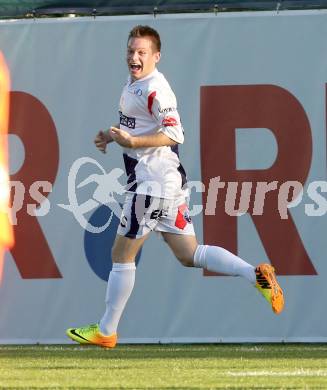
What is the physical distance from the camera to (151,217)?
6539 mm

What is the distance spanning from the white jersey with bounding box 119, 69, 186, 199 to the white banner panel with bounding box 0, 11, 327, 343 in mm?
1383

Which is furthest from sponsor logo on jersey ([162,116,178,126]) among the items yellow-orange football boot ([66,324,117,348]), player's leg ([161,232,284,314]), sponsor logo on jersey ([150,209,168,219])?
yellow-orange football boot ([66,324,117,348])

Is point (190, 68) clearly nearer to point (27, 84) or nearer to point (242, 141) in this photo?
point (242, 141)

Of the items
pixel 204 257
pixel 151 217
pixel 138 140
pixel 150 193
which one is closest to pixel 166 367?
pixel 204 257

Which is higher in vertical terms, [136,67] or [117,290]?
[136,67]

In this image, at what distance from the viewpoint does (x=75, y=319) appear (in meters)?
8.15

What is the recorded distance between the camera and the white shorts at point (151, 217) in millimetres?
6492

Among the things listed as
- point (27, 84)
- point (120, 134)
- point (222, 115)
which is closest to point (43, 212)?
point (27, 84)

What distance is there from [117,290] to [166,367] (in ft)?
1.75

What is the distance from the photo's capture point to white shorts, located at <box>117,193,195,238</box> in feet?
21.3

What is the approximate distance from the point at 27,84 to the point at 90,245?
3.84 feet

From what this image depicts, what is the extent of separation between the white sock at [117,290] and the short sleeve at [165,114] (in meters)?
0.77

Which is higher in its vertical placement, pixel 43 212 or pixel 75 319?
pixel 43 212

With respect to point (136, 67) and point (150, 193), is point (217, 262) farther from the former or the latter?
point (136, 67)
